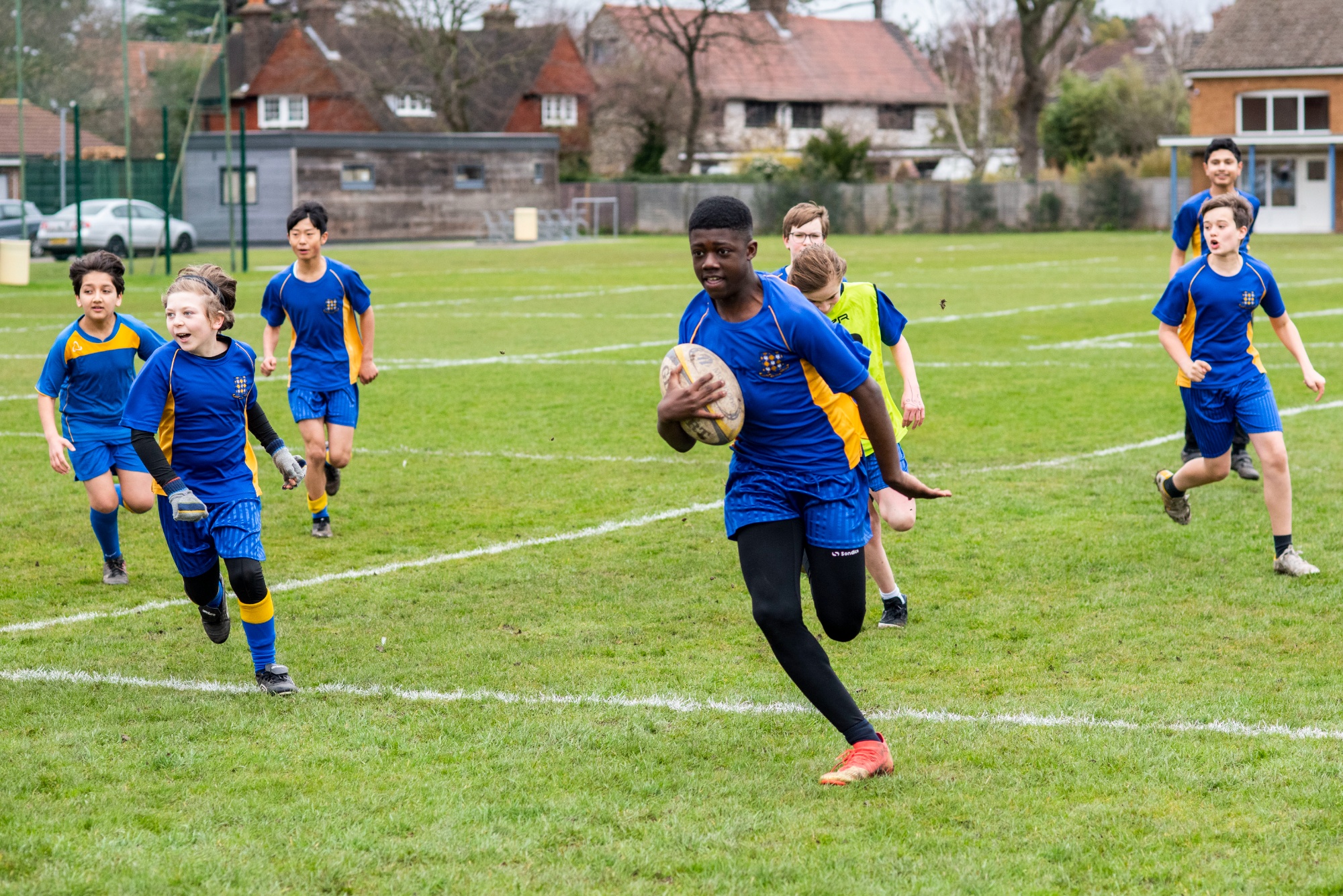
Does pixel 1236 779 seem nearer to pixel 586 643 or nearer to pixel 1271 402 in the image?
pixel 586 643

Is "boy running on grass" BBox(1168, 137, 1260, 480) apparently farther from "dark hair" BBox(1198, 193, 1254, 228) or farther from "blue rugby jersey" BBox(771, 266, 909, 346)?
"blue rugby jersey" BBox(771, 266, 909, 346)

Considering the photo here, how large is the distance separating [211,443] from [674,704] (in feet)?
7.06

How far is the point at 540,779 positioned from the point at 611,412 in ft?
30.4

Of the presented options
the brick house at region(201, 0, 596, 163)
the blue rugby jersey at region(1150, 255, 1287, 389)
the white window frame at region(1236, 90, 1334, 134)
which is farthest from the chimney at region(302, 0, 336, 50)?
the blue rugby jersey at region(1150, 255, 1287, 389)

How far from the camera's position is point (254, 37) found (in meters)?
→ 72.9

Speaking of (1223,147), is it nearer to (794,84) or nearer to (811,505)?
(811,505)

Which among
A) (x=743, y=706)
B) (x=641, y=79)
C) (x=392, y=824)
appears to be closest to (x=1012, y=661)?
(x=743, y=706)

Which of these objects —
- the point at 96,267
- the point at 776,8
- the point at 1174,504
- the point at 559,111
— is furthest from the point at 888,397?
the point at 776,8

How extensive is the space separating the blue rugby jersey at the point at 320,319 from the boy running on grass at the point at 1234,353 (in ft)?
15.6

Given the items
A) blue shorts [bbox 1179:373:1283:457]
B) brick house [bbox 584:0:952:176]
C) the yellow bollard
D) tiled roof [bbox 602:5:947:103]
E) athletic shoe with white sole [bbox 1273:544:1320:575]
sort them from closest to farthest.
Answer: athletic shoe with white sole [bbox 1273:544:1320:575]
blue shorts [bbox 1179:373:1283:457]
the yellow bollard
brick house [bbox 584:0:952:176]
tiled roof [bbox 602:5:947:103]

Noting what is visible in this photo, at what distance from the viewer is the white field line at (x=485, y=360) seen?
18078 millimetres

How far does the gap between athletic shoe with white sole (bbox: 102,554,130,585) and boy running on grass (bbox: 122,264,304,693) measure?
6.59 feet

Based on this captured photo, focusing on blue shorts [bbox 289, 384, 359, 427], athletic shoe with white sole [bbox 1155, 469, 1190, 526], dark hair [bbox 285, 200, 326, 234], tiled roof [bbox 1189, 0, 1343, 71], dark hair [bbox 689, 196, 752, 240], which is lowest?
athletic shoe with white sole [bbox 1155, 469, 1190, 526]

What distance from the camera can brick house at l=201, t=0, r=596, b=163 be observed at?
70.8m
